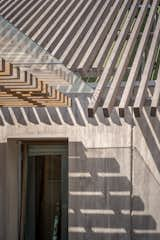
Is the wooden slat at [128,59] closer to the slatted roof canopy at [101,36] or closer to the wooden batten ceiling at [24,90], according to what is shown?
the slatted roof canopy at [101,36]

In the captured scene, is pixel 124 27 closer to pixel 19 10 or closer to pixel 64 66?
pixel 64 66

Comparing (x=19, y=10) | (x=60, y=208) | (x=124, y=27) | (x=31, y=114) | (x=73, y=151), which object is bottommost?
(x=60, y=208)

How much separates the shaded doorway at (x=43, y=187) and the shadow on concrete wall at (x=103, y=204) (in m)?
1.03

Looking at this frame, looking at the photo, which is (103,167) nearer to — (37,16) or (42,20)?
(42,20)

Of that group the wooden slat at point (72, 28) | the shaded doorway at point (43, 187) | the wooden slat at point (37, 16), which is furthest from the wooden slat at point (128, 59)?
the shaded doorway at point (43, 187)

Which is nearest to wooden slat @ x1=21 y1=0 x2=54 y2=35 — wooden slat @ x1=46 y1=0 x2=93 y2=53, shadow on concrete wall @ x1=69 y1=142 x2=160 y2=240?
wooden slat @ x1=46 y1=0 x2=93 y2=53

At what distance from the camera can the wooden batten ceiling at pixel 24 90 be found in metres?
5.88

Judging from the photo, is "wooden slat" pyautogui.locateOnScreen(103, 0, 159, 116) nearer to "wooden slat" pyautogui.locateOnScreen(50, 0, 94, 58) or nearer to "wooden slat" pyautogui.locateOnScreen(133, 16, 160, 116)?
"wooden slat" pyautogui.locateOnScreen(133, 16, 160, 116)

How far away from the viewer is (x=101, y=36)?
7.75 meters

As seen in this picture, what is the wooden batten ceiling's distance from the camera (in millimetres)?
5875

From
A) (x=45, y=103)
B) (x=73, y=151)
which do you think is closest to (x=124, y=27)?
(x=45, y=103)

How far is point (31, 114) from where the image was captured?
9195mm

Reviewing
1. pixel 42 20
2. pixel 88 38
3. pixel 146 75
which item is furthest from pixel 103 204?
pixel 42 20

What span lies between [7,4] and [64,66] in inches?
118
